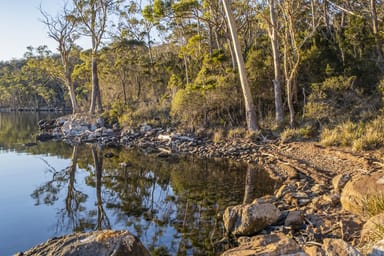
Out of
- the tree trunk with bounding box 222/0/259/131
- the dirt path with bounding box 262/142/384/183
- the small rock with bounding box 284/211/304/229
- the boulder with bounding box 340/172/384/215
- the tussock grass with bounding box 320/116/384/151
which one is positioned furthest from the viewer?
the tree trunk with bounding box 222/0/259/131

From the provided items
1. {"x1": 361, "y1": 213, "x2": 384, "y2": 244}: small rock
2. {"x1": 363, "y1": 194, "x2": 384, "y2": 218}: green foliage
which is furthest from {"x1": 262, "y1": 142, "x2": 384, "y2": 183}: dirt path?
{"x1": 361, "y1": 213, "x2": 384, "y2": 244}: small rock

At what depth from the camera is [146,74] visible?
77.4 ft

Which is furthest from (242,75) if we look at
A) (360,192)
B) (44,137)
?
(44,137)

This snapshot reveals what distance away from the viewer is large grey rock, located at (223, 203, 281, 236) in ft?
17.0

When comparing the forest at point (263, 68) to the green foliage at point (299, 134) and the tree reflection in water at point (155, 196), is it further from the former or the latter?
the tree reflection in water at point (155, 196)

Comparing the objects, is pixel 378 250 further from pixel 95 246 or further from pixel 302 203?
pixel 302 203

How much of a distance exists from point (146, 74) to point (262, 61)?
39.1 ft

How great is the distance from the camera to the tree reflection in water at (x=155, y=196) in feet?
18.5

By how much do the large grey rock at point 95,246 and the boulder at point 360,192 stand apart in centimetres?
358

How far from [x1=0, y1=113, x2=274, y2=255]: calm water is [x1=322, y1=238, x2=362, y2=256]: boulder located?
2.29 metres

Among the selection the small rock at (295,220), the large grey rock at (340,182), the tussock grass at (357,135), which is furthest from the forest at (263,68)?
the small rock at (295,220)

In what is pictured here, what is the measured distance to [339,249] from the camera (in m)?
2.83

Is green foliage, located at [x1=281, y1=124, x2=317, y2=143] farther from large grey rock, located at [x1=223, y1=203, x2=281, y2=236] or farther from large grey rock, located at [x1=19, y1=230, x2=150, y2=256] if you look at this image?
large grey rock, located at [x1=19, y1=230, x2=150, y2=256]

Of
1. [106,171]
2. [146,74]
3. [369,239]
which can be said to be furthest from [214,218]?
[146,74]
